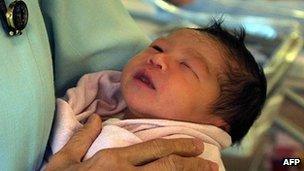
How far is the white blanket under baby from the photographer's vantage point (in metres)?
0.60

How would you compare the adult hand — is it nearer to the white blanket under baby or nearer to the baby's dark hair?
the white blanket under baby

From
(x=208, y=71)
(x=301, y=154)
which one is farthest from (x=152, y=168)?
(x=301, y=154)

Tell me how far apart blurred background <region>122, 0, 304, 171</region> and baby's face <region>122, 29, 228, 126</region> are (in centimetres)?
39

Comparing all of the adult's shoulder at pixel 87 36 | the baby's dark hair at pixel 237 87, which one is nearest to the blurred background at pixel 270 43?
the baby's dark hair at pixel 237 87

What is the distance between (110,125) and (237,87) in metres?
0.20

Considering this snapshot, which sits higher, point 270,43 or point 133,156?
point 133,156

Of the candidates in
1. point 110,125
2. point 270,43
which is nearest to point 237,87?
point 110,125

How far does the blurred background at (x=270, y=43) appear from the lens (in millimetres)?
1174

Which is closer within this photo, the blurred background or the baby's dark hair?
the baby's dark hair

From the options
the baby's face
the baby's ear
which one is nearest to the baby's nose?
the baby's face

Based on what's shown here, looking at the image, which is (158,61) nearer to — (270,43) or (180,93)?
(180,93)

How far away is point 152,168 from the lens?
0.53 metres

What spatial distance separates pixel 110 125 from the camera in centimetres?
62

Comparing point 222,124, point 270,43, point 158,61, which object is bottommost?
point 270,43
